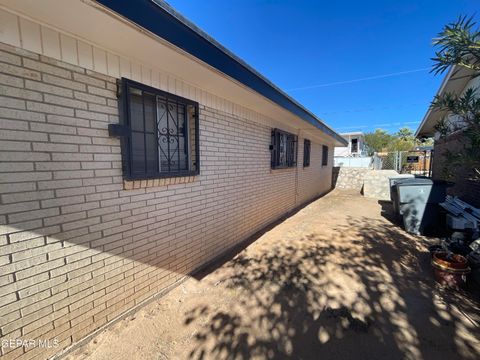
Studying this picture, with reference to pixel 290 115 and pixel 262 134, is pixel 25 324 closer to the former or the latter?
pixel 262 134

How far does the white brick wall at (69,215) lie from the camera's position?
1.60 metres

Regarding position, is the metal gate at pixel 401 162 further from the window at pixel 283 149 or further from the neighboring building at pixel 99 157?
the neighboring building at pixel 99 157

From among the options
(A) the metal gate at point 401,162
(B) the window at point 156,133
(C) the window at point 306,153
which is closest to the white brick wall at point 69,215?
(B) the window at point 156,133

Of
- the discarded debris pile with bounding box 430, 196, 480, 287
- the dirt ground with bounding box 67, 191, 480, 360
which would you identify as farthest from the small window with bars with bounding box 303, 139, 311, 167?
the dirt ground with bounding box 67, 191, 480, 360

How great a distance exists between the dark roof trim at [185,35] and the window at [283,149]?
2.14 meters

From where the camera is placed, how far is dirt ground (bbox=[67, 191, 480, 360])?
1953 mm

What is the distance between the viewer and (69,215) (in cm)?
190

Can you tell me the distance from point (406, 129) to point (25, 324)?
58100mm

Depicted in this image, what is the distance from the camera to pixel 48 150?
5.79 feet

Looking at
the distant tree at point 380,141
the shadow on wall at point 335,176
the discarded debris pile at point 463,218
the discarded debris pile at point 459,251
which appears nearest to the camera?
the discarded debris pile at point 459,251

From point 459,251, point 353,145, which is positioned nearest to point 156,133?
point 459,251

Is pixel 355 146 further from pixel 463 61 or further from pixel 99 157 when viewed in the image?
pixel 99 157

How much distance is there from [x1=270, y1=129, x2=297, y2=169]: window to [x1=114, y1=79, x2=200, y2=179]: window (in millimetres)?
2882

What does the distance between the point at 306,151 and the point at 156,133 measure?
22.5ft
